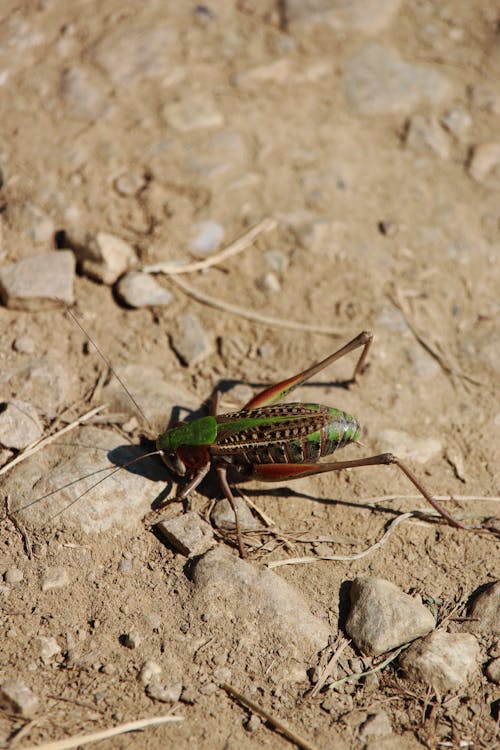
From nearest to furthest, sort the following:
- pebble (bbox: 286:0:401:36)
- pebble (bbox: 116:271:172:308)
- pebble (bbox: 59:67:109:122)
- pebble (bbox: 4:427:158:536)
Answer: pebble (bbox: 4:427:158:536) → pebble (bbox: 116:271:172:308) → pebble (bbox: 59:67:109:122) → pebble (bbox: 286:0:401:36)

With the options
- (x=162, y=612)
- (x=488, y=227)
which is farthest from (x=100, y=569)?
(x=488, y=227)

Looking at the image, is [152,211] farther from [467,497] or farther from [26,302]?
[467,497]

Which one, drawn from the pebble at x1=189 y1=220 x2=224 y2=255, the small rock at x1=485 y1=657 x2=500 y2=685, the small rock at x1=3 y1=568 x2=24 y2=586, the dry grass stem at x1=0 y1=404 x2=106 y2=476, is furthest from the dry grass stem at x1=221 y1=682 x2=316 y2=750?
the pebble at x1=189 y1=220 x2=224 y2=255

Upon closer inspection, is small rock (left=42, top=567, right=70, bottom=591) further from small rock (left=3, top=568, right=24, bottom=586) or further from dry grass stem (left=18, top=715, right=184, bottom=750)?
dry grass stem (left=18, top=715, right=184, bottom=750)

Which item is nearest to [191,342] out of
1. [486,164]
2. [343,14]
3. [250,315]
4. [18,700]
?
[250,315]

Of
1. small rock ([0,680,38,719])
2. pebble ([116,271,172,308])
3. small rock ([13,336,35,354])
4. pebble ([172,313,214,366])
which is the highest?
small rock ([13,336,35,354])

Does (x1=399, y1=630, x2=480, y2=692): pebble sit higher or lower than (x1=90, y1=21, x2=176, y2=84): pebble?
lower

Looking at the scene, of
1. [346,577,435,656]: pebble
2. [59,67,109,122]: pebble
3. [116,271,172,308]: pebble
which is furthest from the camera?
[59,67,109,122]: pebble

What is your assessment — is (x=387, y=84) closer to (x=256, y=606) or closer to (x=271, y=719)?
(x=256, y=606)
